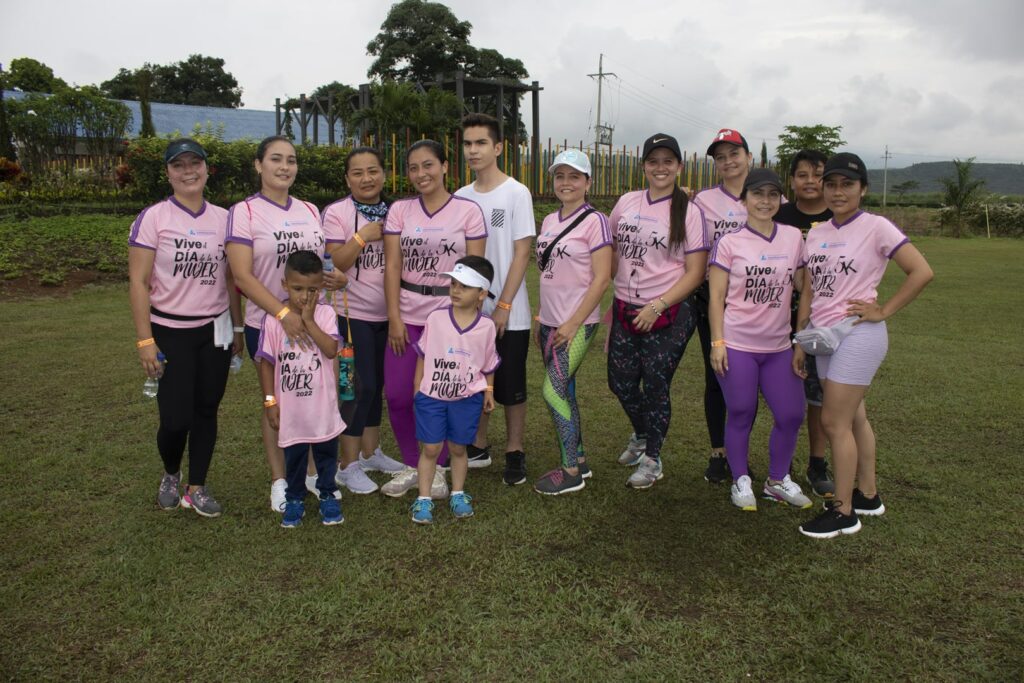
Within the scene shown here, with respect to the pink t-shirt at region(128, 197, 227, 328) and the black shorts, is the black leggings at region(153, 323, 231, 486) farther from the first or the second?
the black shorts

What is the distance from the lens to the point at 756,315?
4020 mm

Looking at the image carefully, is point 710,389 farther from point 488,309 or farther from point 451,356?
point 451,356

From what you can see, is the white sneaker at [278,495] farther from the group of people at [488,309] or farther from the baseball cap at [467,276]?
the baseball cap at [467,276]

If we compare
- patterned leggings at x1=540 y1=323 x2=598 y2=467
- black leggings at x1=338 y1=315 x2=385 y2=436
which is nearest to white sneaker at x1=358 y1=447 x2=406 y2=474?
black leggings at x1=338 y1=315 x2=385 y2=436

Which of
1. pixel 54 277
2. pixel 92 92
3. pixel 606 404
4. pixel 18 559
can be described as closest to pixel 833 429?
pixel 606 404

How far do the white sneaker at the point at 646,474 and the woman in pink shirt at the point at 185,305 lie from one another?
7.70 feet

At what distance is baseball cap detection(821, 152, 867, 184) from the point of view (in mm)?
3771

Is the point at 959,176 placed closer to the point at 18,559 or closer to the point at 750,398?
the point at 750,398

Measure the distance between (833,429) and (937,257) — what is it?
20.1 metres

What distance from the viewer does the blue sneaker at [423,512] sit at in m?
3.94

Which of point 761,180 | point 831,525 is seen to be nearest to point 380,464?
point 831,525

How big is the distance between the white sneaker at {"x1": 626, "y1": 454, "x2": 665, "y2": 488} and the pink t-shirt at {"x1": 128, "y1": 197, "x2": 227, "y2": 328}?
253 centimetres

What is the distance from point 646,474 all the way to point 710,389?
0.68 meters

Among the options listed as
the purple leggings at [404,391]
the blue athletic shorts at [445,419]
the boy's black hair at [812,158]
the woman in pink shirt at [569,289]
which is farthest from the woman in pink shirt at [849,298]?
the purple leggings at [404,391]
